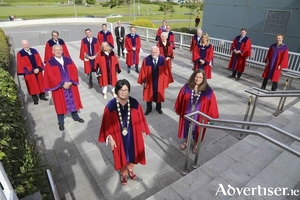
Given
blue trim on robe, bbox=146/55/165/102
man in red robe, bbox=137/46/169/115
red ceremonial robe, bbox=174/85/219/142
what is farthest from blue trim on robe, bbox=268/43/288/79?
red ceremonial robe, bbox=174/85/219/142

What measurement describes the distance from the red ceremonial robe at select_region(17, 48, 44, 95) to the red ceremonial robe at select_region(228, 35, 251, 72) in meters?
7.10

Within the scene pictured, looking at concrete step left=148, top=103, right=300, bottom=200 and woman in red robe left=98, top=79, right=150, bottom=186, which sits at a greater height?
woman in red robe left=98, top=79, right=150, bottom=186

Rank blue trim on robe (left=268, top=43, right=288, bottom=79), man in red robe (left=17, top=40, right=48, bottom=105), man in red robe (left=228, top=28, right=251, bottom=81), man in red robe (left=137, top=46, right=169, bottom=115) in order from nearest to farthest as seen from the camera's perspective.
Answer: man in red robe (left=137, top=46, right=169, bottom=115), man in red robe (left=17, top=40, right=48, bottom=105), blue trim on robe (left=268, top=43, right=288, bottom=79), man in red robe (left=228, top=28, right=251, bottom=81)

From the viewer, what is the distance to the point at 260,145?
13.4ft

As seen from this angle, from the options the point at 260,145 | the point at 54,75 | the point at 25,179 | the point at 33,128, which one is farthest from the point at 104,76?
the point at 260,145

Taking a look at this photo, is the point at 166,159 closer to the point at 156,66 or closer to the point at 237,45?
the point at 156,66

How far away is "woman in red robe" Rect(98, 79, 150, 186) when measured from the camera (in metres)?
3.08

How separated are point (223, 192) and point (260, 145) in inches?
62.5

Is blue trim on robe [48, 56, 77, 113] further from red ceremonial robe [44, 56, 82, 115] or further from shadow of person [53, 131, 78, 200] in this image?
shadow of person [53, 131, 78, 200]

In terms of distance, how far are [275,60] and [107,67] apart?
18.2 ft

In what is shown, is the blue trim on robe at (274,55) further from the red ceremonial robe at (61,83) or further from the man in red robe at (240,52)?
the red ceremonial robe at (61,83)

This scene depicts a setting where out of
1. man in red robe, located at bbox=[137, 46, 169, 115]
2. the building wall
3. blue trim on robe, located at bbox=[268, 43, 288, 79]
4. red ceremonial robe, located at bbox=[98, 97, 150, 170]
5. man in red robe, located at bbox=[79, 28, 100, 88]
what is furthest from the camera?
the building wall

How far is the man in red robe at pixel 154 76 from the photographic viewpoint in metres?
5.48

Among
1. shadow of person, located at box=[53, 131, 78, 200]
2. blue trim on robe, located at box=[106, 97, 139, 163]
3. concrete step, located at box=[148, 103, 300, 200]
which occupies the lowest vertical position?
shadow of person, located at box=[53, 131, 78, 200]
